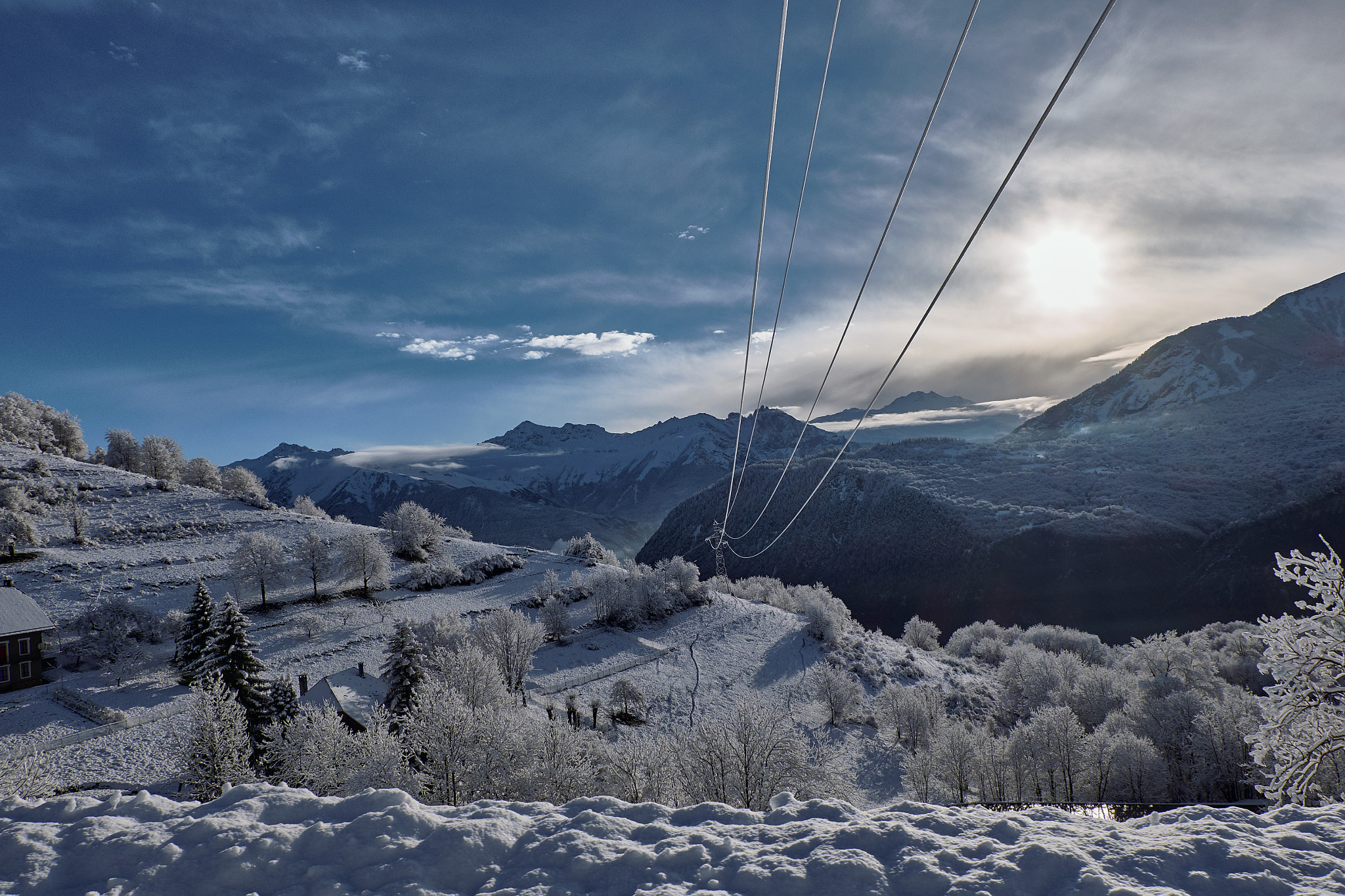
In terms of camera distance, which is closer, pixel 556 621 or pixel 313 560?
pixel 556 621

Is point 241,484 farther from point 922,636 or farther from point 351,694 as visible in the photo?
point 922,636

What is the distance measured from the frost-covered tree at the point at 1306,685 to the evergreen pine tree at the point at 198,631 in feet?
134

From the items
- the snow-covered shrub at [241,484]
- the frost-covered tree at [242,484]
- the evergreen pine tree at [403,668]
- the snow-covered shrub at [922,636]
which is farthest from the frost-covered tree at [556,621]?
the frost-covered tree at [242,484]

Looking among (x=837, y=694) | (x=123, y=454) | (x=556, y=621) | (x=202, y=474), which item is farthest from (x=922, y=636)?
(x=123, y=454)

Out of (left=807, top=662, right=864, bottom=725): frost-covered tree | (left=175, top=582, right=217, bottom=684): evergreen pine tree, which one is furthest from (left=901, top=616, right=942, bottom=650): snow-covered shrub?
(left=175, top=582, right=217, bottom=684): evergreen pine tree

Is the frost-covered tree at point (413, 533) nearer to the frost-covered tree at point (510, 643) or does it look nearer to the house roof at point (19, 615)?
the frost-covered tree at point (510, 643)

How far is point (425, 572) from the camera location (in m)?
60.7

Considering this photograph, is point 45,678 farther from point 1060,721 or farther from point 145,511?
point 1060,721

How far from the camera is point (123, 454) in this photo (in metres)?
98.2

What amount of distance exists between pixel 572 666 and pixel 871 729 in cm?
2549

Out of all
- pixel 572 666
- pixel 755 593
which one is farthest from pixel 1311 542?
pixel 572 666

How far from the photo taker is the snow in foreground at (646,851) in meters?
4.69

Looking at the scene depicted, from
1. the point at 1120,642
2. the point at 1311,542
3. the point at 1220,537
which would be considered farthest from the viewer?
the point at 1220,537

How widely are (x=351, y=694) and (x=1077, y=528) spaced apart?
148543mm
